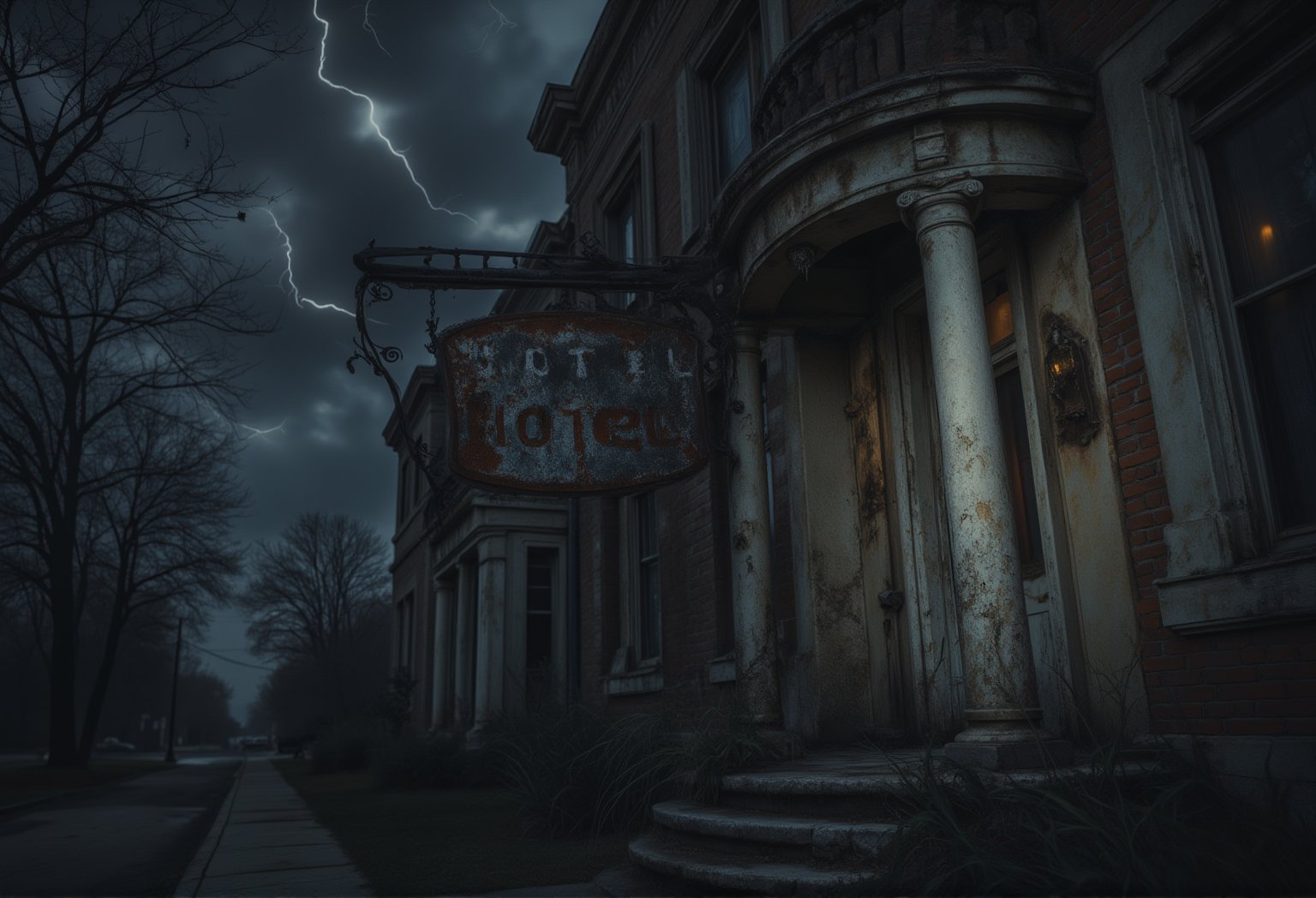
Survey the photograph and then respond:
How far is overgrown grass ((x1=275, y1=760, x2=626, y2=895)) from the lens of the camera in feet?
16.8

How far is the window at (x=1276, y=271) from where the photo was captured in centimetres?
398

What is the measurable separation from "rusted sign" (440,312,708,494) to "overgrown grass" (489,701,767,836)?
167cm

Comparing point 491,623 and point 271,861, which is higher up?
point 491,623

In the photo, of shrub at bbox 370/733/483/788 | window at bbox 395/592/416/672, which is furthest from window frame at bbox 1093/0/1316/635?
window at bbox 395/592/416/672

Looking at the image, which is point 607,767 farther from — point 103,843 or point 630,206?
point 630,206

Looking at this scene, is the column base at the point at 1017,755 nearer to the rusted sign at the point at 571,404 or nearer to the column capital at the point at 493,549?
the rusted sign at the point at 571,404

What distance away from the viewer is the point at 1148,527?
14.6ft

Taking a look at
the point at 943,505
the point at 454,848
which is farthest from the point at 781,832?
the point at 454,848

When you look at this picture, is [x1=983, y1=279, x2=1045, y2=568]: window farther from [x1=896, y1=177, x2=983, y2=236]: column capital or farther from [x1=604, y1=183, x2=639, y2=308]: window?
[x1=604, y1=183, x2=639, y2=308]: window

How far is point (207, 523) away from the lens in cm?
2512

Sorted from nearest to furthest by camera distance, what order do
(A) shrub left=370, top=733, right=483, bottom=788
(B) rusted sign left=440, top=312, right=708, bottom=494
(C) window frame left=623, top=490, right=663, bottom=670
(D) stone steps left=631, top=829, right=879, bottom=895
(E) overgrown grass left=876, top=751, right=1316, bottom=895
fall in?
(E) overgrown grass left=876, top=751, right=1316, bottom=895 → (D) stone steps left=631, top=829, right=879, bottom=895 → (B) rusted sign left=440, top=312, right=708, bottom=494 → (C) window frame left=623, top=490, right=663, bottom=670 → (A) shrub left=370, top=733, right=483, bottom=788

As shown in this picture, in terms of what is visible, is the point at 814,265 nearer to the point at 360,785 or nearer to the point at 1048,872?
the point at 1048,872

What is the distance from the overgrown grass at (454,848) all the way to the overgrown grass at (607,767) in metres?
0.19

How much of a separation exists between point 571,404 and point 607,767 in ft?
8.52
